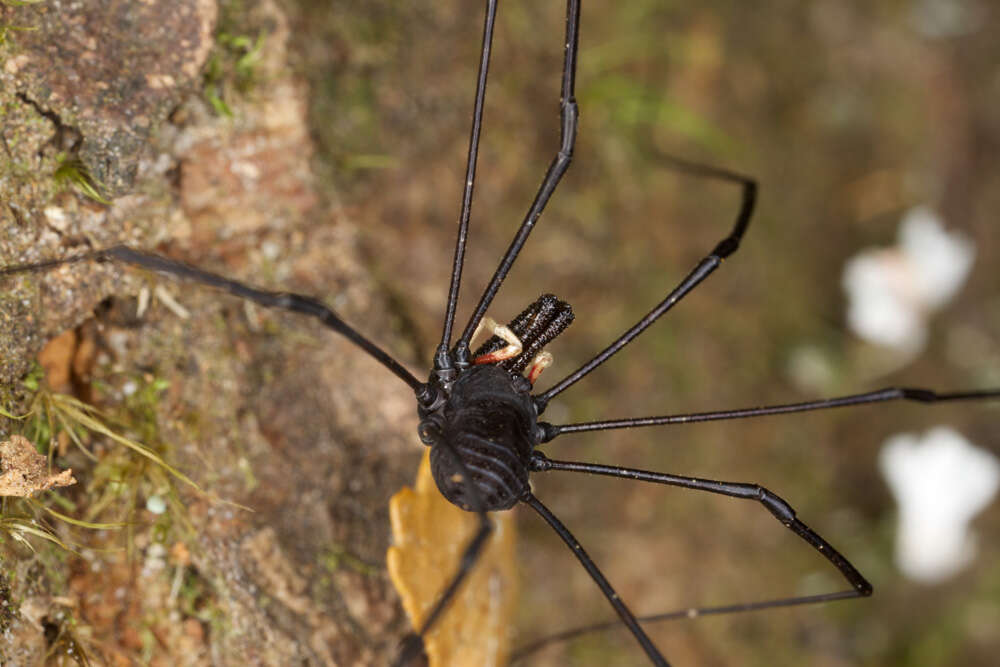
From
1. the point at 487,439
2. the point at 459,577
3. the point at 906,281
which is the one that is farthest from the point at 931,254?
the point at 459,577

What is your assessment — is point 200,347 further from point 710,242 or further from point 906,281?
point 906,281

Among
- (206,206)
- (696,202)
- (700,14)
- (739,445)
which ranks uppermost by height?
(700,14)

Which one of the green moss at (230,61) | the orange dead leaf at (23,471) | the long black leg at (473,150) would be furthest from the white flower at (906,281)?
the orange dead leaf at (23,471)

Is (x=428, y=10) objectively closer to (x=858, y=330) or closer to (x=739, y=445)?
(x=739, y=445)

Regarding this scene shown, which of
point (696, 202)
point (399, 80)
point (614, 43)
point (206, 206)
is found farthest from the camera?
point (696, 202)

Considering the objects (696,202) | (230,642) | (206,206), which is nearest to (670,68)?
(696,202)

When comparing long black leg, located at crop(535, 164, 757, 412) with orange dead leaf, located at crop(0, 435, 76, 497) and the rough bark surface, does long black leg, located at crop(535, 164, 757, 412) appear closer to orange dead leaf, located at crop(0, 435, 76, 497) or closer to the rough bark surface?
the rough bark surface
